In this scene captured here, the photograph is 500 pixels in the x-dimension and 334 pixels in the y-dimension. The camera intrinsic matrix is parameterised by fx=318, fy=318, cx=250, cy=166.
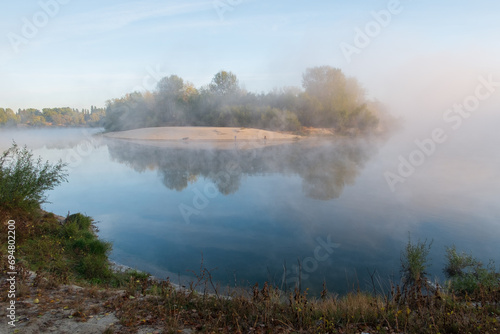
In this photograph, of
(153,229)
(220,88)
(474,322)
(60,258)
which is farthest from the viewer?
(220,88)

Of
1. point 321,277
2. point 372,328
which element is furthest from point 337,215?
point 372,328

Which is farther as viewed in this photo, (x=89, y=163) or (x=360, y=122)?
(x=360, y=122)

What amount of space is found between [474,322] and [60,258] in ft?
21.6

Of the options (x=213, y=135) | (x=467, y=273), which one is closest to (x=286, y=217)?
(x=467, y=273)

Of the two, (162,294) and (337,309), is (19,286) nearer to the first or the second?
(162,294)

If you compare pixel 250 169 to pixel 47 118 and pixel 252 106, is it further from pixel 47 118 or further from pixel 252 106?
pixel 47 118

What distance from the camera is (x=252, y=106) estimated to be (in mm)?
50125

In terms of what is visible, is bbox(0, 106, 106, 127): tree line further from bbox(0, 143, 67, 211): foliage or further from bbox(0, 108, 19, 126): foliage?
bbox(0, 143, 67, 211): foliage

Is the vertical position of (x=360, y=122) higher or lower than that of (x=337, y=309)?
higher

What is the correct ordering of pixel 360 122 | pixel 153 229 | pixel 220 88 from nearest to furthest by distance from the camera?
1. pixel 153 229
2. pixel 360 122
3. pixel 220 88

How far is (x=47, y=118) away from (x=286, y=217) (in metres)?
103

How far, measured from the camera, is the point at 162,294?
452cm

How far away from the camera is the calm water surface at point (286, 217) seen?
6664 mm

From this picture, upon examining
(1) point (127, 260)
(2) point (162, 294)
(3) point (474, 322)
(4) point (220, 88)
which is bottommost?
(1) point (127, 260)
